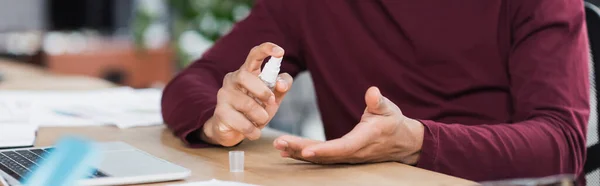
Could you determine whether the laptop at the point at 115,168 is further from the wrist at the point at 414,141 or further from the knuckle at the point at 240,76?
the wrist at the point at 414,141

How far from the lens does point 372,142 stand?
0.91m

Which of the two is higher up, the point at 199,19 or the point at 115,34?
the point at 199,19

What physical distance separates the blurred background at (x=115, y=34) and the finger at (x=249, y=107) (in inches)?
106

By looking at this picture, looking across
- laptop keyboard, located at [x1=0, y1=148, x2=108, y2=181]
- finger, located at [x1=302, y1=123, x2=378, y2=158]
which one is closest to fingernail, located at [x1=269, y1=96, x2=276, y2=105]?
finger, located at [x1=302, y1=123, x2=378, y2=158]

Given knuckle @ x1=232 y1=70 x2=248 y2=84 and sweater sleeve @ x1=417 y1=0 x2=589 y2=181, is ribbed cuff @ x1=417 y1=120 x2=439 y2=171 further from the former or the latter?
knuckle @ x1=232 y1=70 x2=248 y2=84

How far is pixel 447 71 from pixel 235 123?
0.43 metres

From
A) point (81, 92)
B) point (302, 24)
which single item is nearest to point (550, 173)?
point (302, 24)

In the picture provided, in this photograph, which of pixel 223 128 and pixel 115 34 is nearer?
pixel 223 128

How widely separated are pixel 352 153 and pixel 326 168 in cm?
3

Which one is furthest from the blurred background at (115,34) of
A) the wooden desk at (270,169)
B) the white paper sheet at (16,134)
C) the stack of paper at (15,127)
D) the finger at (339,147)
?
the finger at (339,147)

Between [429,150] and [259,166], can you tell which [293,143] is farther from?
[429,150]

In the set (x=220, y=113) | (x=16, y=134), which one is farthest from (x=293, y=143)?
(x=16, y=134)

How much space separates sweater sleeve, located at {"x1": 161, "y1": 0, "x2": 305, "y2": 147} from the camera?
1.20 meters

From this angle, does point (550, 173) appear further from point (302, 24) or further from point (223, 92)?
point (302, 24)
